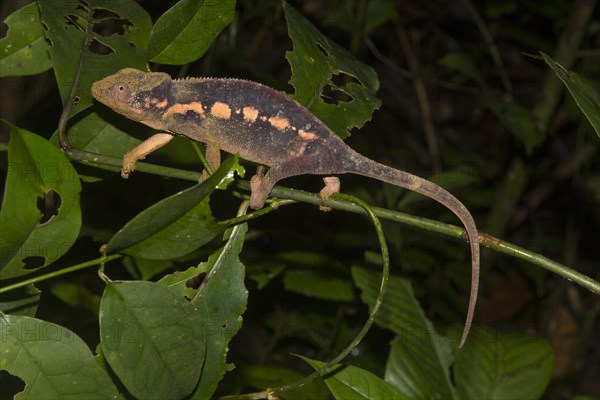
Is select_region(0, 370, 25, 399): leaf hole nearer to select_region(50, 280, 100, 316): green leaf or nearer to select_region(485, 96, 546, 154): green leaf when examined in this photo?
select_region(50, 280, 100, 316): green leaf

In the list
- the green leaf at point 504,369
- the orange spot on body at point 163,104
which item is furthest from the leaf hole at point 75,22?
the green leaf at point 504,369

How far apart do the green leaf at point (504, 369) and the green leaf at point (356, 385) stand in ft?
1.77

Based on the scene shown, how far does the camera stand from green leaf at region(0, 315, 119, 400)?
1297 millimetres

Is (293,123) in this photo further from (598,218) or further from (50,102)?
(598,218)

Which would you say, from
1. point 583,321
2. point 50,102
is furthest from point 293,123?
point 583,321

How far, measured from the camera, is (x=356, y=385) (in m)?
1.70

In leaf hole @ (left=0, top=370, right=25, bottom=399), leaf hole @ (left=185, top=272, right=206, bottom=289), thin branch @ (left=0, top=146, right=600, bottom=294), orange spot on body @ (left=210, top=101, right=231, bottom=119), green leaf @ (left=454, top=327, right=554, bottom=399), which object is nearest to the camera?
thin branch @ (left=0, top=146, right=600, bottom=294)

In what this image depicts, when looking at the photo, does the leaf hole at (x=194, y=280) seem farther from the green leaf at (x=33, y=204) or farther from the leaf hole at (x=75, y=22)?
the leaf hole at (x=75, y=22)

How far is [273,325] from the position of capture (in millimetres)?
3348

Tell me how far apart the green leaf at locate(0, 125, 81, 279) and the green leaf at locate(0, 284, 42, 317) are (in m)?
0.13

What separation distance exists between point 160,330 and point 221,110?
25.2 inches

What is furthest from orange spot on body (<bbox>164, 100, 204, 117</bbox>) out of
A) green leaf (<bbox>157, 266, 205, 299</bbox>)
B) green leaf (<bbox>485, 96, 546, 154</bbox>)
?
green leaf (<bbox>485, 96, 546, 154</bbox>)

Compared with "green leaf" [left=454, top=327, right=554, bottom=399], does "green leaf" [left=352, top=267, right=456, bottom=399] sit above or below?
above

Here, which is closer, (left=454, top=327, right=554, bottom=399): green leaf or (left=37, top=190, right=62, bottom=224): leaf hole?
(left=37, top=190, right=62, bottom=224): leaf hole
